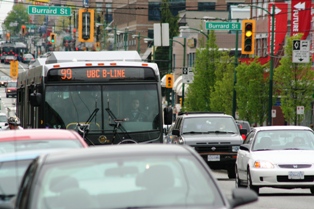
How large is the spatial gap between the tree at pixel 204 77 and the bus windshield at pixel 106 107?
5219 cm

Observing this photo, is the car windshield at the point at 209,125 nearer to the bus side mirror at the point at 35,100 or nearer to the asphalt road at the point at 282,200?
the asphalt road at the point at 282,200

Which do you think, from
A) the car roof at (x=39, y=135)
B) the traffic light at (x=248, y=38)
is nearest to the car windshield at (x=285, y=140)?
the car roof at (x=39, y=135)

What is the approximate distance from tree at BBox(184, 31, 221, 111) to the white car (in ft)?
170

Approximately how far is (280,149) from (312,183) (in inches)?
45.4

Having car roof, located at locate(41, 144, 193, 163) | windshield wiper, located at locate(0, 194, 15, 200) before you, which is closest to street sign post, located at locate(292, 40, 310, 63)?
windshield wiper, located at locate(0, 194, 15, 200)

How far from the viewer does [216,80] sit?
7338 cm

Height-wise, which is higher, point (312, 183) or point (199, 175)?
point (199, 175)

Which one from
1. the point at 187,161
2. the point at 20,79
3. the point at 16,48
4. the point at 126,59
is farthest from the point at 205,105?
the point at 16,48

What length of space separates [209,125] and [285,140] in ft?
25.1

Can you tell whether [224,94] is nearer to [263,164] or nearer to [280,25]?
[280,25]

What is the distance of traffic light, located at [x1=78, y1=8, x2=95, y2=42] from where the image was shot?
4178cm

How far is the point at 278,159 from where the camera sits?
20422 millimetres

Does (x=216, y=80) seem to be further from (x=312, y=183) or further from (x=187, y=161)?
(x=187, y=161)

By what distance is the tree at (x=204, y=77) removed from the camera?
243 ft
